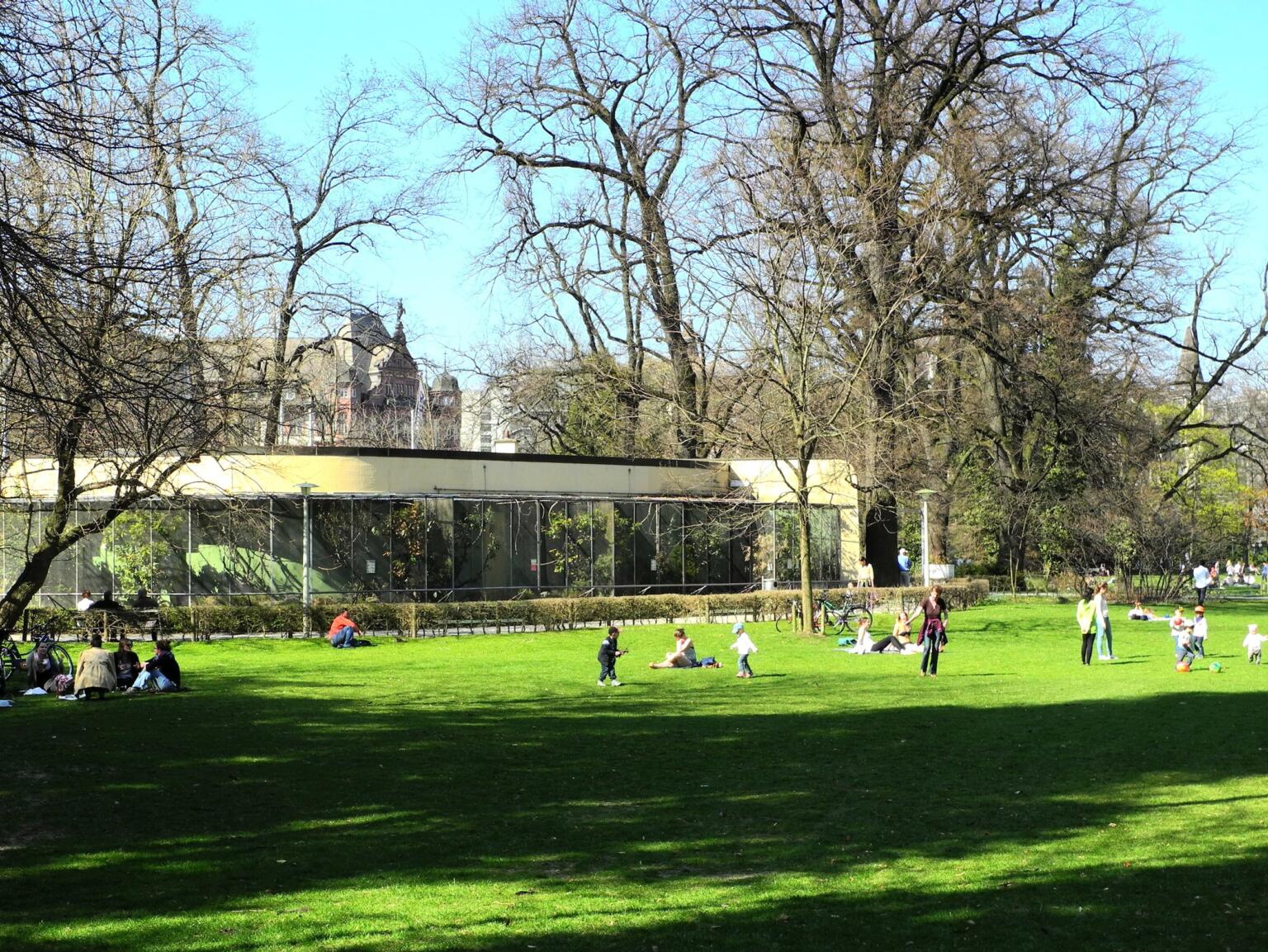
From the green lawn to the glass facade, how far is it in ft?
50.2

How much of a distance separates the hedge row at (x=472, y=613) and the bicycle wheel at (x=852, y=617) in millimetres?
3355

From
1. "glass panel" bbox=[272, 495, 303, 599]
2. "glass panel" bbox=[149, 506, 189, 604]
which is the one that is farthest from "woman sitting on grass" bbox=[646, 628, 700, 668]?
"glass panel" bbox=[149, 506, 189, 604]

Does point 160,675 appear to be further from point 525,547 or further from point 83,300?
point 525,547

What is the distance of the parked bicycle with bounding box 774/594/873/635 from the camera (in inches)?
1395

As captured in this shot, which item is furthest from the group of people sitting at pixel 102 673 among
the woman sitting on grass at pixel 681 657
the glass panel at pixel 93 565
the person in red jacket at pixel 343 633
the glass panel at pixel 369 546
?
the glass panel at pixel 93 565

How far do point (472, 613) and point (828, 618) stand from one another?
9205mm

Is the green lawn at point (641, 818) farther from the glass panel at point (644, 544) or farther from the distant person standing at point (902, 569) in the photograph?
the distant person standing at point (902, 569)

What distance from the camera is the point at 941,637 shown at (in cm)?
2798

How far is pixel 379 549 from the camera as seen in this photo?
3953 centimetres

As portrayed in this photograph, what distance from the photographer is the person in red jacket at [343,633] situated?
32625 millimetres

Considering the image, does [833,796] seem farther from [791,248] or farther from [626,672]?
[791,248]

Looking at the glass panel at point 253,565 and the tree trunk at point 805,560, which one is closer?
the tree trunk at point 805,560

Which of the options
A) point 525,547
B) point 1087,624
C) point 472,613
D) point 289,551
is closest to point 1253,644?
point 1087,624

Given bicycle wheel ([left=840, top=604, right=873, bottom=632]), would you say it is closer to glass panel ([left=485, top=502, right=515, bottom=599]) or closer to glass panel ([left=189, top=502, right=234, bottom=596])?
glass panel ([left=485, top=502, right=515, bottom=599])
